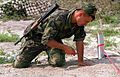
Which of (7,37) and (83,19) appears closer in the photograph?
(83,19)

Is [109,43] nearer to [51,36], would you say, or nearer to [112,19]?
[112,19]

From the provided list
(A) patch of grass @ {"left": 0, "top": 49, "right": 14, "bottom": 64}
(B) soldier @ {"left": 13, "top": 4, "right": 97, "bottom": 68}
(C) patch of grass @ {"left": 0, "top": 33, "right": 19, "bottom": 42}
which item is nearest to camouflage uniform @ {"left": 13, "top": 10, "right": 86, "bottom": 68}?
(B) soldier @ {"left": 13, "top": 4, "right": 97, "bottom": 68}

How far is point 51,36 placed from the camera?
576cm

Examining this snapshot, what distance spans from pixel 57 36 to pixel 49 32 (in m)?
0.24

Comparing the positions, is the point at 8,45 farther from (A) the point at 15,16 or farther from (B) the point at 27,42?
(A) the point at 15,16

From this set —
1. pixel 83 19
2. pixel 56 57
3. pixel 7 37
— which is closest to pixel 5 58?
pixel 56 57

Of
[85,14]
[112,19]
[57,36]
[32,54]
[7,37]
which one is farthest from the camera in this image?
[112,19]

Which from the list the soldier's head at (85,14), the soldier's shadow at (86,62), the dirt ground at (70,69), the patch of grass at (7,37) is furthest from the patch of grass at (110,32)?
the soldier's head at (85,14)

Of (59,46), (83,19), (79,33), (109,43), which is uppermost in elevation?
(83,19)

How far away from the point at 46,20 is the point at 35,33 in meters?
0.30

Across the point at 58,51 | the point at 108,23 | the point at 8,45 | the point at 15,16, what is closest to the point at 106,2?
the point at 108,23

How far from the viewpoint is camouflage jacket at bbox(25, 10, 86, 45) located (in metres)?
5.77

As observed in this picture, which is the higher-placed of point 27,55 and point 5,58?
point 27,55

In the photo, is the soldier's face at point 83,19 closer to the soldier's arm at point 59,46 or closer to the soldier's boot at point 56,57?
the soldier's arm at point 59,46
